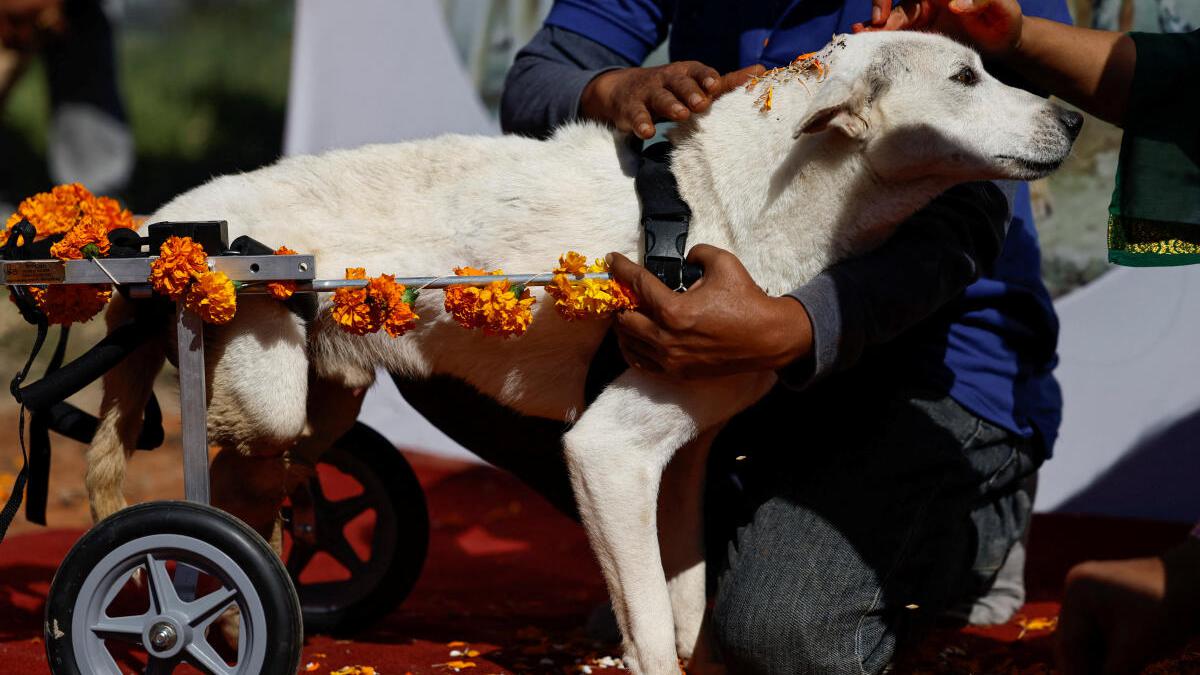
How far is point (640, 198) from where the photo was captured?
2895 mm

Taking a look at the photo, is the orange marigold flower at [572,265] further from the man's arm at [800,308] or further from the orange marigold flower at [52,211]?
the orange marigold flower at [52,211]

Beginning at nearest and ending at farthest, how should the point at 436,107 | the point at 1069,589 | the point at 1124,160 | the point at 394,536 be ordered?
the point at 1069,589, the point at 1124,160, the point at 394,536, the point at 436,107

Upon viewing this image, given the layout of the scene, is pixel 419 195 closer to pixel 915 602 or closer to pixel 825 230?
pixel 825 230

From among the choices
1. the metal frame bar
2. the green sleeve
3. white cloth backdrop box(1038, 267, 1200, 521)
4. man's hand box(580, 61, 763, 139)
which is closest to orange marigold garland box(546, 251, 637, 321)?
man's hand box(580, 61, 763, 139)

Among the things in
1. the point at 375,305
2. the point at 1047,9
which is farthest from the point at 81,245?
the point at 1047,9

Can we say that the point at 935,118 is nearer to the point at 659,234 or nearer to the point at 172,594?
the point at 659,234

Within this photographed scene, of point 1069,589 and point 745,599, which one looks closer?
point 1069,589

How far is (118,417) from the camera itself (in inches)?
121

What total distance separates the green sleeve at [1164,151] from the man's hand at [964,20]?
275mm

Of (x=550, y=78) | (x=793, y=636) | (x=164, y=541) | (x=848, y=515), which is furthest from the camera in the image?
(x=550, y=78)

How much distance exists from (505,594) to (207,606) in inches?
72.8

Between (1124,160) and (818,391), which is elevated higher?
(1124,160)

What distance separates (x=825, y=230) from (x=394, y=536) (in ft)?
5.87

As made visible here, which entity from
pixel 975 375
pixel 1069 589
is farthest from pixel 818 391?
pixel 1069 589
